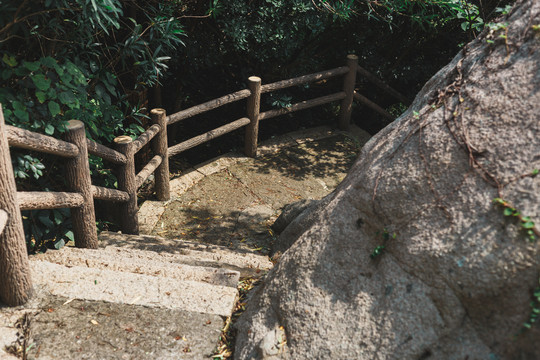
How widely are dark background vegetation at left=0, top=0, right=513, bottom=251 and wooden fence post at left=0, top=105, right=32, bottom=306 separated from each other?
29.2 inches

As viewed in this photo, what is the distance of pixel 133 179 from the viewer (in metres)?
5.05

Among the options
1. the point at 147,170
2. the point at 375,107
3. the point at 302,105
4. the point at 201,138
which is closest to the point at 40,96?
the point at 147,170

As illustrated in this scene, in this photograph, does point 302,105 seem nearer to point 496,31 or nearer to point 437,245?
point 496,31

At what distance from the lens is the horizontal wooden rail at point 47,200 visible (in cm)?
313

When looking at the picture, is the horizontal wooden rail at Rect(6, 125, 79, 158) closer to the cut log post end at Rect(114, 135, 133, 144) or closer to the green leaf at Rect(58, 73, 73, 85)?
the green leaf at Rect(58, 73, 73, 85)

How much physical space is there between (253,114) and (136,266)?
3.44 metres

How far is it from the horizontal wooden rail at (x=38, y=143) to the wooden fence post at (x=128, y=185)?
112 centimetres

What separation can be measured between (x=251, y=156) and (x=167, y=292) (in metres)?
3.97

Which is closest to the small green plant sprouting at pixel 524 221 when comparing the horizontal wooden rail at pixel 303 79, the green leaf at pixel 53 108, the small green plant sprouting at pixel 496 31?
the small green plant sprouting at pixel 496 31

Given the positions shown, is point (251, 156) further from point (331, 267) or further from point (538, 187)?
point (538, 187)

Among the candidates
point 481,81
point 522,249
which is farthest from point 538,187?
point 481,81

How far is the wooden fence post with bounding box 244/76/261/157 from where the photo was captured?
21.1 feet

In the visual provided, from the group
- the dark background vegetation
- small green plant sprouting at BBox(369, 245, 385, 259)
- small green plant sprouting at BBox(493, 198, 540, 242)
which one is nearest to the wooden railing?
the dark background vegetation

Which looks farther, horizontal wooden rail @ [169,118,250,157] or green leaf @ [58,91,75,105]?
horizontal wooden rail @ [169,118,250,157]
